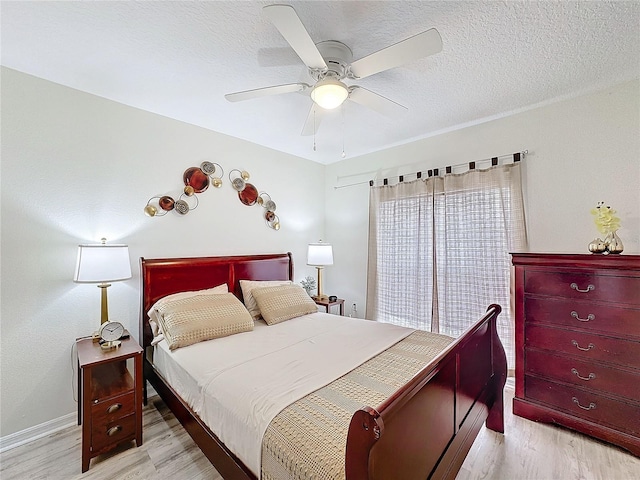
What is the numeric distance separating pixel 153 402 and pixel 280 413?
75.9 inches

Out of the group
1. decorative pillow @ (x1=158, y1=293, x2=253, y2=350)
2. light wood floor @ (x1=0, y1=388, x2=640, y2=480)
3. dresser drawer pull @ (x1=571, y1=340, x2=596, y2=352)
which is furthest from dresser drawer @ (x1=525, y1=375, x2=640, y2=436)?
decorative pillow @ (x1=158, y1=293, x2=253, y2=350)

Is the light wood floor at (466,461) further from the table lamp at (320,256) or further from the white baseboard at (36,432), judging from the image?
the table lamp at (320,256)

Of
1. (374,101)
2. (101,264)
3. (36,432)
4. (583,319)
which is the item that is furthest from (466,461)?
(36,432)

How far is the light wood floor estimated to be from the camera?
1.74 meters

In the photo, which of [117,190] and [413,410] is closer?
[413,410]

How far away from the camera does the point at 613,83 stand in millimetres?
2258

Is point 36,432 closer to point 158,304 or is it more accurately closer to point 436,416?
point 158,304

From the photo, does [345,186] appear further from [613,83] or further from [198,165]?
[613,83]

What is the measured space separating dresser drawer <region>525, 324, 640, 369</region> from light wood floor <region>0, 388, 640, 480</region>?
1.93ft

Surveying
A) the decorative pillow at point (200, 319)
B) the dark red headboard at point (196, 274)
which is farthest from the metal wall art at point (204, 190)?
the decorative pillow at point (200, 319)

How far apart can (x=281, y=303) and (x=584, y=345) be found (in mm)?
2379

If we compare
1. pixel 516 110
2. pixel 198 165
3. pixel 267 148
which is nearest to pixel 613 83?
pixel 516 110

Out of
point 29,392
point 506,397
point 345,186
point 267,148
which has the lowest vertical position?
point 506,397

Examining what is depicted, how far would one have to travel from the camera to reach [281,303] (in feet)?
9.27
